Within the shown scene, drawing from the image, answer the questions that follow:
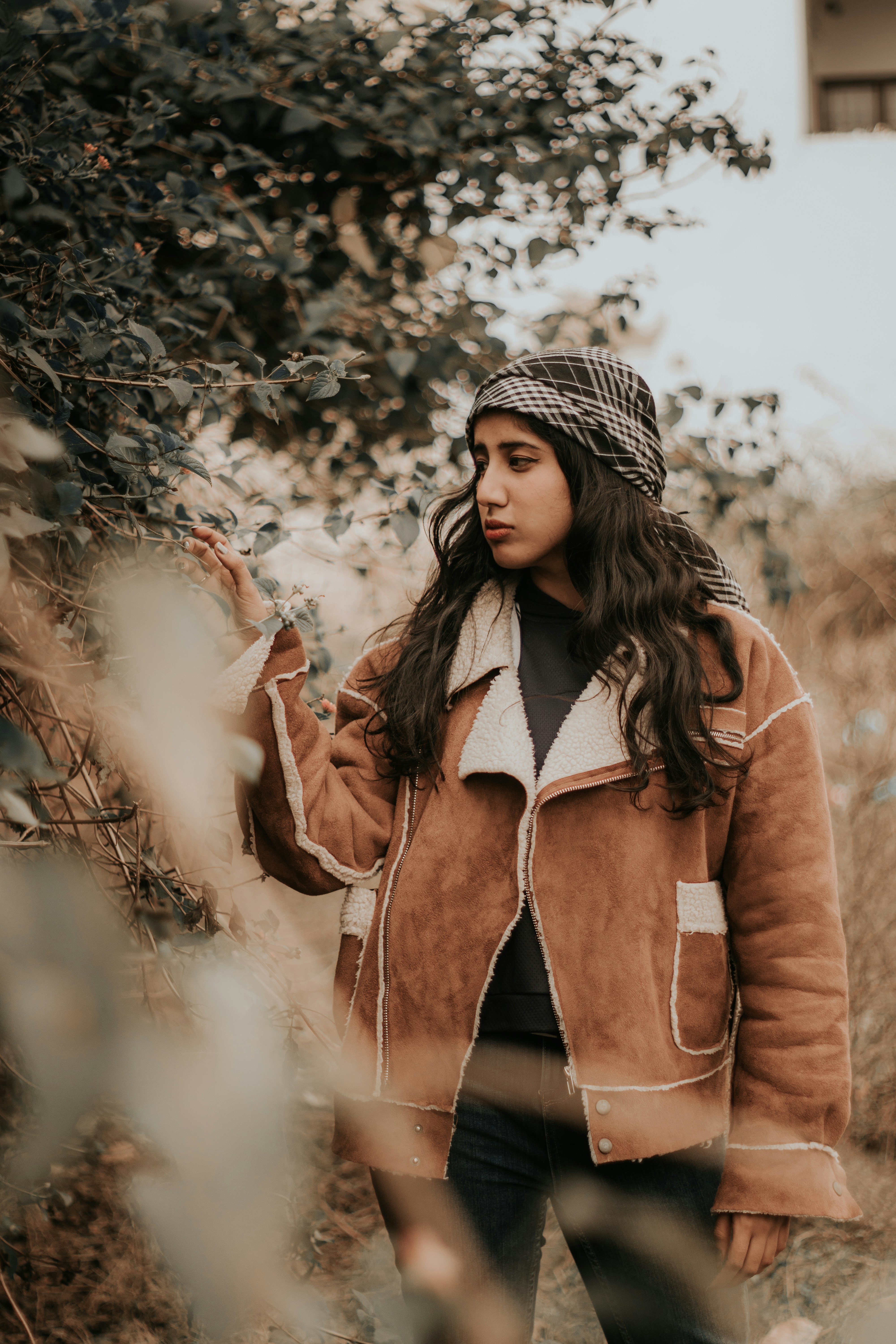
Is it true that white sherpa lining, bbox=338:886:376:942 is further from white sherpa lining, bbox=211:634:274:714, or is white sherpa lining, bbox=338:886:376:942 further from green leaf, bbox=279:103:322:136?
green leaf, bbox=279:103:322:136

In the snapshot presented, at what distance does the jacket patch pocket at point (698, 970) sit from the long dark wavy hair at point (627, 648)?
114 mm

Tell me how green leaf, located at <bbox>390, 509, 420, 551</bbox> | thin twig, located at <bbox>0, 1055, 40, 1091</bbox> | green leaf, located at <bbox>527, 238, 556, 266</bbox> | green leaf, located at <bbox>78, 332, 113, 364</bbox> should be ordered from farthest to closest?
green leaf, located at <bbox>527, 238, 556, 266</bbox> → green leaf, located at <bbox>390, 509, 420, 551</bbox> → green leaf, located at <bbox>78, 332, 113, 364</bbox> → thin twig, located at <bbox>0, 1055, 40, 1091</bbox>

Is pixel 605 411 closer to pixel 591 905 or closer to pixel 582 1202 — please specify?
pixel 591 905

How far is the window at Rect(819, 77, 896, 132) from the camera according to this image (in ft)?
23.0

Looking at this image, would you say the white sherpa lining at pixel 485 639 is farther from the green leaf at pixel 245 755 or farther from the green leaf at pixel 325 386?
the green leaf at pixel 245 755

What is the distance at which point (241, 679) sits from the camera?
1.18 metres

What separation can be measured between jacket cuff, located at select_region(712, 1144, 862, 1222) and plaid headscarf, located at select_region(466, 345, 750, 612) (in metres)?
0.70

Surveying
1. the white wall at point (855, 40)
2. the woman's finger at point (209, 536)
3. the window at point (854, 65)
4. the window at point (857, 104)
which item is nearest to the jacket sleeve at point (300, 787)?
the woman's finger at point (209, 536)

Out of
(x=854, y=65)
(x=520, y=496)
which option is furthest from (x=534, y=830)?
(x=854, y=65)

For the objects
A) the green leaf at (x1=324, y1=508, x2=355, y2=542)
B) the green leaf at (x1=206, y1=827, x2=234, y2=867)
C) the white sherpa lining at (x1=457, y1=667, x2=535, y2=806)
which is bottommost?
the green leaf at (x1=206, y1=827, x2=234, y2=867)

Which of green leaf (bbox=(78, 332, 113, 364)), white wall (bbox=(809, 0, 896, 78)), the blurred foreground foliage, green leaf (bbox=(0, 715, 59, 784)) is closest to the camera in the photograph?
green leaf (bbox=(0, 715, 59, 784))

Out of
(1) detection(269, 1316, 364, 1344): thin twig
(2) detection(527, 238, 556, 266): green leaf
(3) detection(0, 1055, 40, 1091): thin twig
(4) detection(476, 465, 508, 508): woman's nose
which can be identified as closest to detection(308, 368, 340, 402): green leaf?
(4) detection(476, 465, 508, 508): woman's nose

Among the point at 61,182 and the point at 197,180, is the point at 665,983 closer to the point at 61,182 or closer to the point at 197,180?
the point at 61,182

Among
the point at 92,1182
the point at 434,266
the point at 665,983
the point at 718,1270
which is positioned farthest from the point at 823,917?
the point at 92,1182
